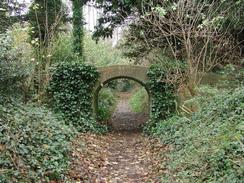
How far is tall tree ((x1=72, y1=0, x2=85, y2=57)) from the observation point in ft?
55.9

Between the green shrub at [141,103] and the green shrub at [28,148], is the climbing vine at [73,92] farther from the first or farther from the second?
the green shrub at [141,103]

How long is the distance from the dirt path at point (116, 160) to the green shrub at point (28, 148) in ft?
1.87

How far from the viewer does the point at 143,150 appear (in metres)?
10.5

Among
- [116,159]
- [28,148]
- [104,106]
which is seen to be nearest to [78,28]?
[104,106]

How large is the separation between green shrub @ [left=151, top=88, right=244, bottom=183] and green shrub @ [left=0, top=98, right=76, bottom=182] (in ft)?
7.32

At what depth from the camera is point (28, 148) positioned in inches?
252

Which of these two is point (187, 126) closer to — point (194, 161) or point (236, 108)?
point (236, 108)

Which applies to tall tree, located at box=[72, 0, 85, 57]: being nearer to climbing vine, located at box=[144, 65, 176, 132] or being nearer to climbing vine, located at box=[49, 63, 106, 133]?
climbing vine, located at box=[49, 63, 106, 133]

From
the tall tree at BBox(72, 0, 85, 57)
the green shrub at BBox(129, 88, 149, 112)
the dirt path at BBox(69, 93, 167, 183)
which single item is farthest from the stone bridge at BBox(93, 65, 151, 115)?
the green shrub at BBox(129, 88, 149, 112)

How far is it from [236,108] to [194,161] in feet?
6.05

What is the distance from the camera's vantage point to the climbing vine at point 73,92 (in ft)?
42.3

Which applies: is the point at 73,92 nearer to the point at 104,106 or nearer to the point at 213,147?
the point at 104,106

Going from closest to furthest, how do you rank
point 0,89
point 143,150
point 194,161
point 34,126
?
1. point 194,161
2. point 34,126
3. point 0,89
4. point 143,150

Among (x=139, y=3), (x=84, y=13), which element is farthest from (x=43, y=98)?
(x=84, y=13)
